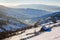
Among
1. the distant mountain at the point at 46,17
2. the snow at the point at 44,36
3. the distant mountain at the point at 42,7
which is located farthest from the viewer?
the distant mountain at the point at 42,7

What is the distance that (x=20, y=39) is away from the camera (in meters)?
0.99

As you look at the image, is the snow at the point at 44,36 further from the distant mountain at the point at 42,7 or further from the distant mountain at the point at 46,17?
the distant mountain at the point at 42,7

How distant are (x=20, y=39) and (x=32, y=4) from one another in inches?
20.5

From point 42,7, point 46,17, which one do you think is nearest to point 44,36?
point 46,17

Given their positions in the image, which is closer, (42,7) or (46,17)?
(46,17)

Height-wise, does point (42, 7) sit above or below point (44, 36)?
above

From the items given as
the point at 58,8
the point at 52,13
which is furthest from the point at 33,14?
the point at 58,8

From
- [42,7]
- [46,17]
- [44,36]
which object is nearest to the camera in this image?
[44,36]

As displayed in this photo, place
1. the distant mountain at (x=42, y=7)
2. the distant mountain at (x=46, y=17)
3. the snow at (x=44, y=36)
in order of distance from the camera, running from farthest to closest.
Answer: the distant mountain at (x=42, y=7) → the distant mountain at (x=46, y=17) → the snow at (x=44, y=36)

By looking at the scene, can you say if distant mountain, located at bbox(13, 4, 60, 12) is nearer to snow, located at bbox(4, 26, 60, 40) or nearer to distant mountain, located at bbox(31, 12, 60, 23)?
distant mountain, located at bbox(31, 12, 60, 23)

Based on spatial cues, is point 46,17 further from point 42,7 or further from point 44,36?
point 44,36

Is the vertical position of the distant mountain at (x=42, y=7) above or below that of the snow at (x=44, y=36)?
above

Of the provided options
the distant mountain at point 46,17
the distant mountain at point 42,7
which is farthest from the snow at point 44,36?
the distant mountain at point 42,7

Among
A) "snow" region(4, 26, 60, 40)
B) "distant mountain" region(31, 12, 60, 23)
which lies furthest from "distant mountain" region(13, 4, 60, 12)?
"snow" region(4, 26, 60, 40)
